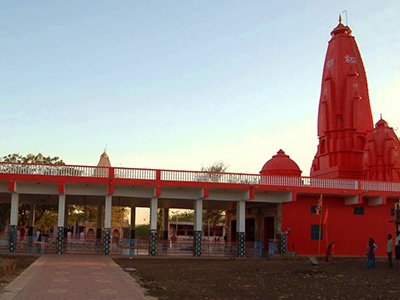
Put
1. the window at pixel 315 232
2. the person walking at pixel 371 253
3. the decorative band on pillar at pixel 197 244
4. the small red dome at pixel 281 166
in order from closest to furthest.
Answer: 1. the person walking at pixel 371 253
2. the decorative band on pillar at pixel 197 244
3. the window at pixel 315 232
4. the small red dome at pixel 281 166

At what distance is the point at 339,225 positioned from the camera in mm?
33781

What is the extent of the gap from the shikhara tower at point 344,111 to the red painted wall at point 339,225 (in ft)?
22.7

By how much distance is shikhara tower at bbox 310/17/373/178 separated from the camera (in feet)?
137

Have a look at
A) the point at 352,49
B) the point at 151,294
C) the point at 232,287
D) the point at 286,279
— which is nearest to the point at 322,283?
the point at 286,279

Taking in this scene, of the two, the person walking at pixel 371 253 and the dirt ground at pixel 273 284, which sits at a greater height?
the person walking at pixel 371 253

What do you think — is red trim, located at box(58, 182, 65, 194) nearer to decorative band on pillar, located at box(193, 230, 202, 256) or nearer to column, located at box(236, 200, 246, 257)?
decorative band on pillar, located at box(193, 230, 202, 256)

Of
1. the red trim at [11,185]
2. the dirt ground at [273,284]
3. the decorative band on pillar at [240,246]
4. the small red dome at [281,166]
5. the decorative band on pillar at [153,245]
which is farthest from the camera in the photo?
the small red dome at [281,166]

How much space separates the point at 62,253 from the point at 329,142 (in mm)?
23215

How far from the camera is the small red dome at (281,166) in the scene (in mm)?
39000

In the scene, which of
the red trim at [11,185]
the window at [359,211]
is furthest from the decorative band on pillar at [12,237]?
the window at [359,211]

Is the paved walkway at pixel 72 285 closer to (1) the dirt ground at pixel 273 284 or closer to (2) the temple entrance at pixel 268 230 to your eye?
(1) the dirt ground at pixel 273 284

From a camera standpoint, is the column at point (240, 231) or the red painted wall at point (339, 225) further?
the red painted wall at point (339, 225)

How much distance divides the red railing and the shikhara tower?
7.56m

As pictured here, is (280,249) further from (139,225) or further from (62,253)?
(139,225)
